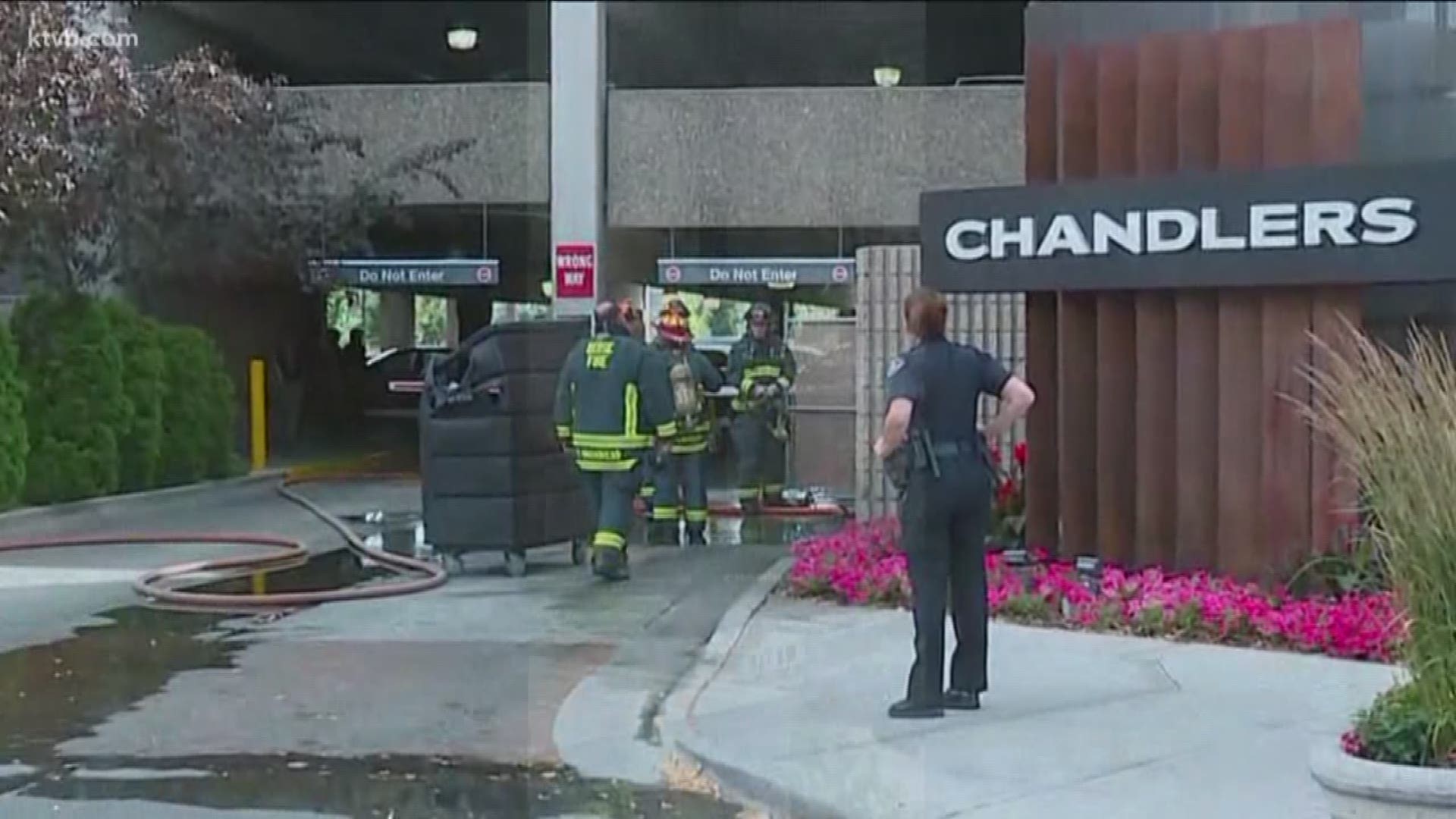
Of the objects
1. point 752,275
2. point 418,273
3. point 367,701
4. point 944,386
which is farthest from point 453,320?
point 944,386

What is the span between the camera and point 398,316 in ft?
81.4

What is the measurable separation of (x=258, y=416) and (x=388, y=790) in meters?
16.7

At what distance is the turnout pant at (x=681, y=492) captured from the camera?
15414mm

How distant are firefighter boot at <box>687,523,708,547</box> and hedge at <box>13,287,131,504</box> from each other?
19.0ft

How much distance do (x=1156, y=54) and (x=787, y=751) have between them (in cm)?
500

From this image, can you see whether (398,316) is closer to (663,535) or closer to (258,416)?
(258,416)

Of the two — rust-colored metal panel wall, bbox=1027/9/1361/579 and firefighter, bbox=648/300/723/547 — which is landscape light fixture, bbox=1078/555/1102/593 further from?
firefighter, bbox=648/300/723/547

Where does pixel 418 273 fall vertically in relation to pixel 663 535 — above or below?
above

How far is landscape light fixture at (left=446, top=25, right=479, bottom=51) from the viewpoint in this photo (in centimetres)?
2597

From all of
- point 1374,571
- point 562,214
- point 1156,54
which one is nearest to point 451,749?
point 1374,571

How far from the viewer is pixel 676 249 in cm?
2283

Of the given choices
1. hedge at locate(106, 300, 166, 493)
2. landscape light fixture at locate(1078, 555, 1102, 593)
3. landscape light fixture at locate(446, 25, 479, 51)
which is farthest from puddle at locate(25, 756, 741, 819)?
landscape light fixture at locate(446, 25, 479, 51)

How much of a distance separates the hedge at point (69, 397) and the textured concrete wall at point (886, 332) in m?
7.06

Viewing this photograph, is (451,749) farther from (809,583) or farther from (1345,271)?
(1345,271)
